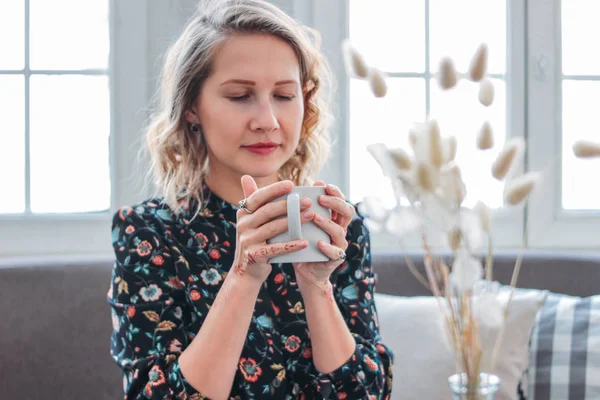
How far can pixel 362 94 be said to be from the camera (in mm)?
2232

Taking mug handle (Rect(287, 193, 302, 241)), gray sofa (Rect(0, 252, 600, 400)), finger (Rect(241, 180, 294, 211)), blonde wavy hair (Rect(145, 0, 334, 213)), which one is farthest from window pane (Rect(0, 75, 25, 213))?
mug handle (Rect(287, 193, 302, 241))

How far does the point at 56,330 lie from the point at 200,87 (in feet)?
2.42

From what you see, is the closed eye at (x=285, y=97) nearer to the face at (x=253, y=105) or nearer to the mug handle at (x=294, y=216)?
the face at (x=253, y=105)

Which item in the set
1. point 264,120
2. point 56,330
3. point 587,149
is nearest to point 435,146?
point 587,149

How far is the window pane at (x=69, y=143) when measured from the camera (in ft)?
7.05

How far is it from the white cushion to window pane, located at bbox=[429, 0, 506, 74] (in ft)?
2.92

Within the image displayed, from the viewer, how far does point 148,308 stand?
1212 millimetres

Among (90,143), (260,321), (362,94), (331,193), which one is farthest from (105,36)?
(331,193)

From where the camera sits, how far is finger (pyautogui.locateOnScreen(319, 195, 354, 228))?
0.90 m

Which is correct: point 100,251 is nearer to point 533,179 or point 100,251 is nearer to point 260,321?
point 260,321

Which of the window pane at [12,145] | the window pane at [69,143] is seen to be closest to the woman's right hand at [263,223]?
the window pane at [69,143]

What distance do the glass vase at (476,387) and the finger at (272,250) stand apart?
1.07ft

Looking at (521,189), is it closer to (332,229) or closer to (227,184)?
(332,229)

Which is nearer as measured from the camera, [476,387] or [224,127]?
[476,387]
